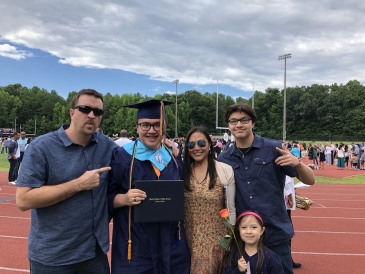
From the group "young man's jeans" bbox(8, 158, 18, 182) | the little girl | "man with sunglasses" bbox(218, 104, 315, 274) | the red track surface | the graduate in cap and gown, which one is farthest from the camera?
"young man's jeans" bbox(8, 158, 18, 182)

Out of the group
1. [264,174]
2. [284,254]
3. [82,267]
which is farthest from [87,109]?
[284,254]

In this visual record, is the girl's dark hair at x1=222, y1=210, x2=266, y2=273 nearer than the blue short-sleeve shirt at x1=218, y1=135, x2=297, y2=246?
Yes

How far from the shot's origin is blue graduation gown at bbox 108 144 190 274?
2297 mm

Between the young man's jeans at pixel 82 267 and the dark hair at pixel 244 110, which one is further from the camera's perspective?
the dark hair at pixel 244 110

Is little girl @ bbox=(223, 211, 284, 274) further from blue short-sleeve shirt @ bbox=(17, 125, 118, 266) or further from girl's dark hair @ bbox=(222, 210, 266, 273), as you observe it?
blue short-sleeve shirt @ bbox=(17, 125, 118, 266)

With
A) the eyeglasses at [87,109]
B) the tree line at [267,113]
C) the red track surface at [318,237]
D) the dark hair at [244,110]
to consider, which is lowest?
the red track surface at [318,237]

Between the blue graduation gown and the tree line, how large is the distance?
57.9m

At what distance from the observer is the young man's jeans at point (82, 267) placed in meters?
2.15

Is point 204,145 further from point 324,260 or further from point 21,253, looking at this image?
point 21,253

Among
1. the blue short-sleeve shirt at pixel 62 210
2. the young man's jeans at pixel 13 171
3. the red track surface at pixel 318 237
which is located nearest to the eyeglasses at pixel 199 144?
the blue short-sleeve shirt at pixel 62 210

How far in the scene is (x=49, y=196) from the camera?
204 cm

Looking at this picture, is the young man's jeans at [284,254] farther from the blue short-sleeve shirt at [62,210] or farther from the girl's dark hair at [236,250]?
Result: the blue short-sleeve shirt at [62,210]

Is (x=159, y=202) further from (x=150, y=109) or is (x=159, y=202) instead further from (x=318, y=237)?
(x=318, y=237)

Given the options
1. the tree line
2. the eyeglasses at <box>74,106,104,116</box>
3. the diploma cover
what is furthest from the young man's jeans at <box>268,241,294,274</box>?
the tree line
